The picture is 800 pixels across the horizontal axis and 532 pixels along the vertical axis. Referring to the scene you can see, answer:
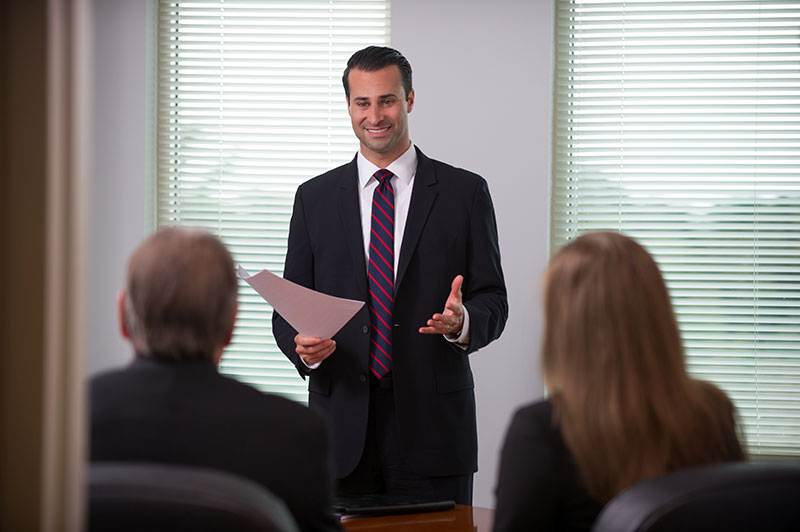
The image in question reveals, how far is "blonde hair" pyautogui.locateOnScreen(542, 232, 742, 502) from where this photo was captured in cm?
118

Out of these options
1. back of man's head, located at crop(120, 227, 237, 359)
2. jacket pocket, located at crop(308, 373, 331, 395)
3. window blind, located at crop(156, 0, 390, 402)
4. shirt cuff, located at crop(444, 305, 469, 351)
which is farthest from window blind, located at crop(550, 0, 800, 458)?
back of man's head, located at crop(120, 227, 237, 359)

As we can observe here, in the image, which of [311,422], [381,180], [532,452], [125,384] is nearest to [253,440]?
[311,422]

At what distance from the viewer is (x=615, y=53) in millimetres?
3658

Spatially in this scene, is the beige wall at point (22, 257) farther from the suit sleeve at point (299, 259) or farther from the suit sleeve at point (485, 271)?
the suit sleeve at point (299, 259)

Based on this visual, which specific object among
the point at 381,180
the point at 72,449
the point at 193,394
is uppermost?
the point at 381,180

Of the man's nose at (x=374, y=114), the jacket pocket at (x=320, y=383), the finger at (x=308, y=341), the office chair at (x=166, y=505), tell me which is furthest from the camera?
the man's nose at (x=374, y=114)

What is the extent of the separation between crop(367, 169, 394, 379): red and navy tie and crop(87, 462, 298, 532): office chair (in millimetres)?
1477

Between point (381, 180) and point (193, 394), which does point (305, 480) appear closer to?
point (193, 394)

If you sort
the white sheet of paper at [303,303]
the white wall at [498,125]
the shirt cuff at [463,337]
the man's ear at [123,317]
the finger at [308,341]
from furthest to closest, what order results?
the white wall at [498,125], the shirt cuff at [463,337], the finger at [308,341], the white sheet of paper at [303,303], the man's ear at [123,317]

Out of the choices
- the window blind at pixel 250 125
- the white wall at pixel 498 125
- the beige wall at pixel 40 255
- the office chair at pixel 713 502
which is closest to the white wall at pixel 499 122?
the white wall at pixel 498 125

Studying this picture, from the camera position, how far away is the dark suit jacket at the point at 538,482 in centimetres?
118

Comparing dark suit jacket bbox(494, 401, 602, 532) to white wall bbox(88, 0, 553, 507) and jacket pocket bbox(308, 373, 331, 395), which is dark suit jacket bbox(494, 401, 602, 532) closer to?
jacket pocket bbox(308, 373, 331, 395)

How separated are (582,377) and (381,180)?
1391 millimetres

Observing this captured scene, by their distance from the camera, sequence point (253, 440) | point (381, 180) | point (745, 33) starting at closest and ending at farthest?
point (253, 440)
point (381, 180)
point (745, 33)
